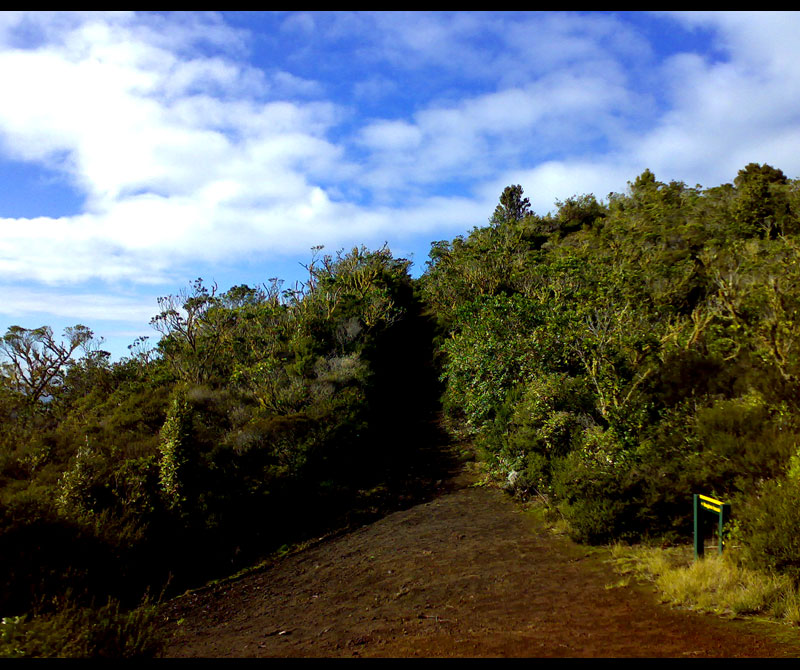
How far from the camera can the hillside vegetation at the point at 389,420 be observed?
826cm

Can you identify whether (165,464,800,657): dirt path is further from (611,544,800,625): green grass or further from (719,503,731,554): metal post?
(719,503,731,554): metal post

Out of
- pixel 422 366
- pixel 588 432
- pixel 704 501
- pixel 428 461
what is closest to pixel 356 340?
pixel 422 366

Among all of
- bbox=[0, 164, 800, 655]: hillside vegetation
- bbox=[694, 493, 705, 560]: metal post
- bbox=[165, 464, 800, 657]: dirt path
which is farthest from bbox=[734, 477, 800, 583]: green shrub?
bbox=[165, 464, 800, 657]: dirt path

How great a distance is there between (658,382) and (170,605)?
11555mm

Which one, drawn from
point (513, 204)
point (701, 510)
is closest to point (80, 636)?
point (701, 510)

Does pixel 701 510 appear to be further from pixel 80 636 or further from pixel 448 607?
pixel 80 636

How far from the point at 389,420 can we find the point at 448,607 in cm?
1720

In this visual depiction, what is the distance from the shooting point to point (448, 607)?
7191 millimetres

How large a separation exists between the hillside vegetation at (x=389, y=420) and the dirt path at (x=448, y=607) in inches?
54.9

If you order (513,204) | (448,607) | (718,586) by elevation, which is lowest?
(448,607)

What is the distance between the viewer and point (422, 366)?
109 feet

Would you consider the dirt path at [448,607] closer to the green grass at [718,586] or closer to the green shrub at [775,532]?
the green grass at [718,586]

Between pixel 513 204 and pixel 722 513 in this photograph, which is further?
pixel 513 204
